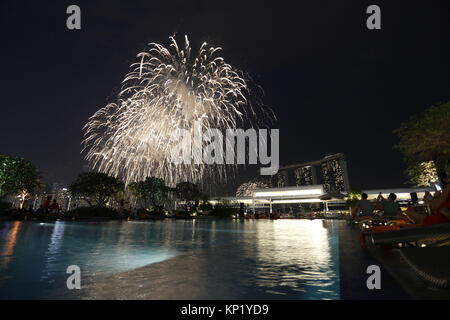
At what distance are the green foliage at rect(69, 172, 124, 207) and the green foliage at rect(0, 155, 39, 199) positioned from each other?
6.81m

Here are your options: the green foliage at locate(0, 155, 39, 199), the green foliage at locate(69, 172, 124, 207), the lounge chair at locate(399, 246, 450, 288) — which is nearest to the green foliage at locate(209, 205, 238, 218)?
the green foliage at locate(69, 172, 124, 207)

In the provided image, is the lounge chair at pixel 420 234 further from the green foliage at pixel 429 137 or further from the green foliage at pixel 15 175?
the green foliage at pixel 15 175

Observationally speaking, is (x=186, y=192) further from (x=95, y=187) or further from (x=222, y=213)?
(x=95, y=187)

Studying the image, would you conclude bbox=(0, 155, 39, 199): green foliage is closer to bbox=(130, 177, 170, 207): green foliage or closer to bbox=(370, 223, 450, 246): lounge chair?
bbox=(130, 177, 170, 207): green foliage

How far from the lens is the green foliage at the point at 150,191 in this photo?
63.2 m

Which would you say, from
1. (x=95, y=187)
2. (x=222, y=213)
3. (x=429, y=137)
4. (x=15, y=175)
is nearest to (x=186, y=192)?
(x=222, y=213)

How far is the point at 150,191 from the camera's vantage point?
63.4 meters

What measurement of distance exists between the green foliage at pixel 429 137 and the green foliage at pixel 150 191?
52.7 metres

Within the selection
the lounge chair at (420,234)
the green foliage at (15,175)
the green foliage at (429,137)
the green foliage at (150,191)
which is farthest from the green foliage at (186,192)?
the lounge chair at (420,234)

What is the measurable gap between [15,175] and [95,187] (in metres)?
11.4

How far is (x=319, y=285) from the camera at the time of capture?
13.2ft

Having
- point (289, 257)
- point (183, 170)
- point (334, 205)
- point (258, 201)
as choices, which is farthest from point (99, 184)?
point (334, 205)
